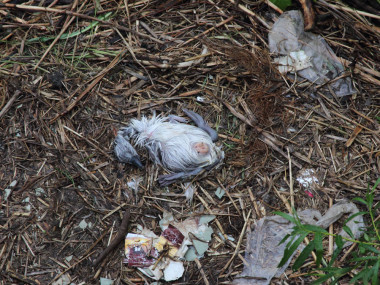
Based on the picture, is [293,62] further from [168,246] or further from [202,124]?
[168,246]

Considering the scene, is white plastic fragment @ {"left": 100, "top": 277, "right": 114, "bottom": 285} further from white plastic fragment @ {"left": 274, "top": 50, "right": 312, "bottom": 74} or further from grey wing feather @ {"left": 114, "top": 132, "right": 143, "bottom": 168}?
white plastic fragment @ {"left": 274, "top": 50, "right": 312, "bottom": 74}

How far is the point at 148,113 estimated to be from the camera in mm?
3484

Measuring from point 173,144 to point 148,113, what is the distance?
1.35 ft


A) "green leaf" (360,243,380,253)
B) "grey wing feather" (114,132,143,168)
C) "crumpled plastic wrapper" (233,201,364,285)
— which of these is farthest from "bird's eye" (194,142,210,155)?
"green leaf" (360,243,380,253)

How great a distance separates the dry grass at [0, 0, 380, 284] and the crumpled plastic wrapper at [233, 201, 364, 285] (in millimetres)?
85

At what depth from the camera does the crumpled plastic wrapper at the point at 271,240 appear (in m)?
2.92

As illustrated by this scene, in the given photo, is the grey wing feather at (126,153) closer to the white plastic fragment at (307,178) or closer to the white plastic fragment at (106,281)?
the white plastic fragment at (106,281)

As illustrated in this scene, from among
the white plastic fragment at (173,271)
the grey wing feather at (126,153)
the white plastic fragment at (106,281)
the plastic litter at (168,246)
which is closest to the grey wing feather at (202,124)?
the grey wing feather at (126,153)

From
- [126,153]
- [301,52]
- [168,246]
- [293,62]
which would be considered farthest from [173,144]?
[301,52]

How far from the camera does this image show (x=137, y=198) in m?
3.18

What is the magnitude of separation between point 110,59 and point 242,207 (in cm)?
175

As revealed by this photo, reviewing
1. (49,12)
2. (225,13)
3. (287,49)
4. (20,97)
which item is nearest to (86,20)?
(49,12)

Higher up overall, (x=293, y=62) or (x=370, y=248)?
(x=293, y=62)

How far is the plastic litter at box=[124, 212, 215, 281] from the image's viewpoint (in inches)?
117
